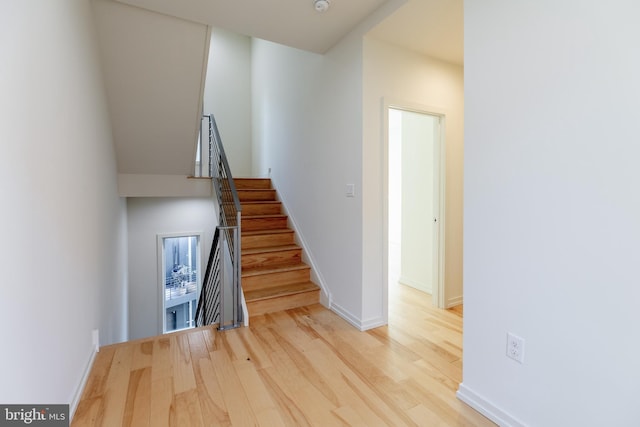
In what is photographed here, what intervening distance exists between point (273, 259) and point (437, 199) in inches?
75.8

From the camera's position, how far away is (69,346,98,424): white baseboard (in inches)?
64.0

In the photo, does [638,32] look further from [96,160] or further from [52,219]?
[96,160]

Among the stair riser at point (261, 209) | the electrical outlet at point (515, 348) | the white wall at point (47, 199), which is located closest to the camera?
the white wall at point (47, 199)

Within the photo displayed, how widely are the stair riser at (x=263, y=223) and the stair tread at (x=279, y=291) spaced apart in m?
0.99

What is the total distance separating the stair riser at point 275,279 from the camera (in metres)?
3.17

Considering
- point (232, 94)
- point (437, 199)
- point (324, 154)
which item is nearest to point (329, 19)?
point (324, 154)

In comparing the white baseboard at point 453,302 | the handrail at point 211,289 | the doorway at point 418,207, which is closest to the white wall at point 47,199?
the handrail at point 211,289

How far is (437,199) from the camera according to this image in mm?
3141

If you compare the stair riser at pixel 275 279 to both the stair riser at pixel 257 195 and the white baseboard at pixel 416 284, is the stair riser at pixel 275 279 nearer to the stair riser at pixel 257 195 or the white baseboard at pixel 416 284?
the white baseboard at pixel 416 284

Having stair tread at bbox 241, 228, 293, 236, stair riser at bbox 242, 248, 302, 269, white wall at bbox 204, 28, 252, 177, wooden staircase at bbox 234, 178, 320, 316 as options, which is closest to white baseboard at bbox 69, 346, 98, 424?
wooden staircase at bbox 234, 178, 320, 316

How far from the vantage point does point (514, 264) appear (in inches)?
59.6

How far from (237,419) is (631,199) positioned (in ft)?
6.63

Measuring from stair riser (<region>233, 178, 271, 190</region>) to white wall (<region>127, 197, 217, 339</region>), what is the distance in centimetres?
89

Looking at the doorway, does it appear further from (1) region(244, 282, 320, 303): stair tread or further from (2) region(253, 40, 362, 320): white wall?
(1) region(244, 282, 320, 303): stair tread
